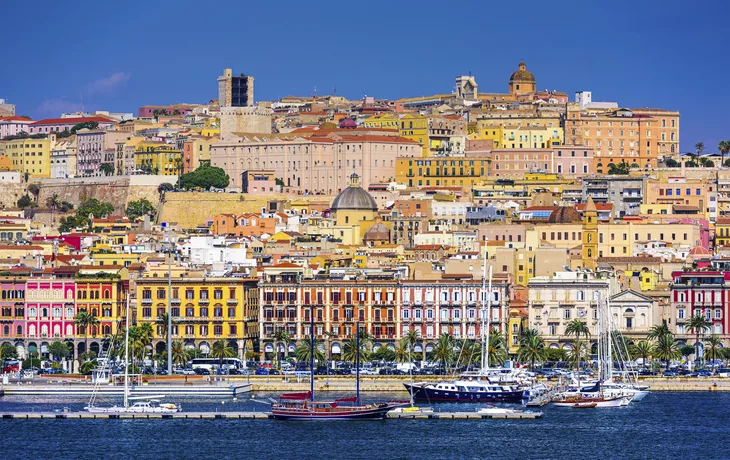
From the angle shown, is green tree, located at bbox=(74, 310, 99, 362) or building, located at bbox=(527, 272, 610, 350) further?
green tree, located at bbox=(74, 310, 99, 362)

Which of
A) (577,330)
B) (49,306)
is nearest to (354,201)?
(49,306)

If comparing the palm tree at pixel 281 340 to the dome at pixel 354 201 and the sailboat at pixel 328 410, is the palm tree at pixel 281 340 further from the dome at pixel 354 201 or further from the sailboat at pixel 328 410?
the dome at pixel 354 201

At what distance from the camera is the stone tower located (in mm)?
113688

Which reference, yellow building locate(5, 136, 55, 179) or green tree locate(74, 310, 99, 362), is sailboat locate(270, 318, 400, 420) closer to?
green tree locate(74, 310, 99, 362)

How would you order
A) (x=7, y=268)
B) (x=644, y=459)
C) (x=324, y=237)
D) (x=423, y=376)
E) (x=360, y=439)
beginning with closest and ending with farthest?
(x=644, y=459) → (x=360, y=439) → (x=423, y=376) → (x=7, y=268) → (x=324, y=237)

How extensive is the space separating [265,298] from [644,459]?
33452 mm

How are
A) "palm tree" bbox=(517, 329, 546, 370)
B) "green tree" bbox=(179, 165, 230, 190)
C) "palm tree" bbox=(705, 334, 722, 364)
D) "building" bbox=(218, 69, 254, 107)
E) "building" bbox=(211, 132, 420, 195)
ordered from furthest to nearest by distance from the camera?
"building" bbox=(218, 69, 254, 107), "green tree" bbox=(179, 165, 230, 190), "building" bbox=(211, 132, 420, 195), "palm tree" bbox=(705, 334, 722, 364), "palm tree" bbox=(517, 329, 546, 370)

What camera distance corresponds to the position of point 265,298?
96.3m

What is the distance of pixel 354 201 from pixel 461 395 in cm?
5114

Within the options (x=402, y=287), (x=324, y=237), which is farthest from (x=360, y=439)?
(x=324, y=237)

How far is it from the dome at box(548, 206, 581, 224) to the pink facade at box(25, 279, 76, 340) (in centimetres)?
3250

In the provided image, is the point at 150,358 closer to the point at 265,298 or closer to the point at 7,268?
the point at 265,298

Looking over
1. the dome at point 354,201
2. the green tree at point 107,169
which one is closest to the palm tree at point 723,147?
the dome at point 354,201

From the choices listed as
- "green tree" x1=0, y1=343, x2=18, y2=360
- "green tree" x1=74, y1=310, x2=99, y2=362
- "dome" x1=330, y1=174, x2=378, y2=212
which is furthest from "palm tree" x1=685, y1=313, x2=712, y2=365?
"dome" x1=330, y1=174, x2=378, y2=212
